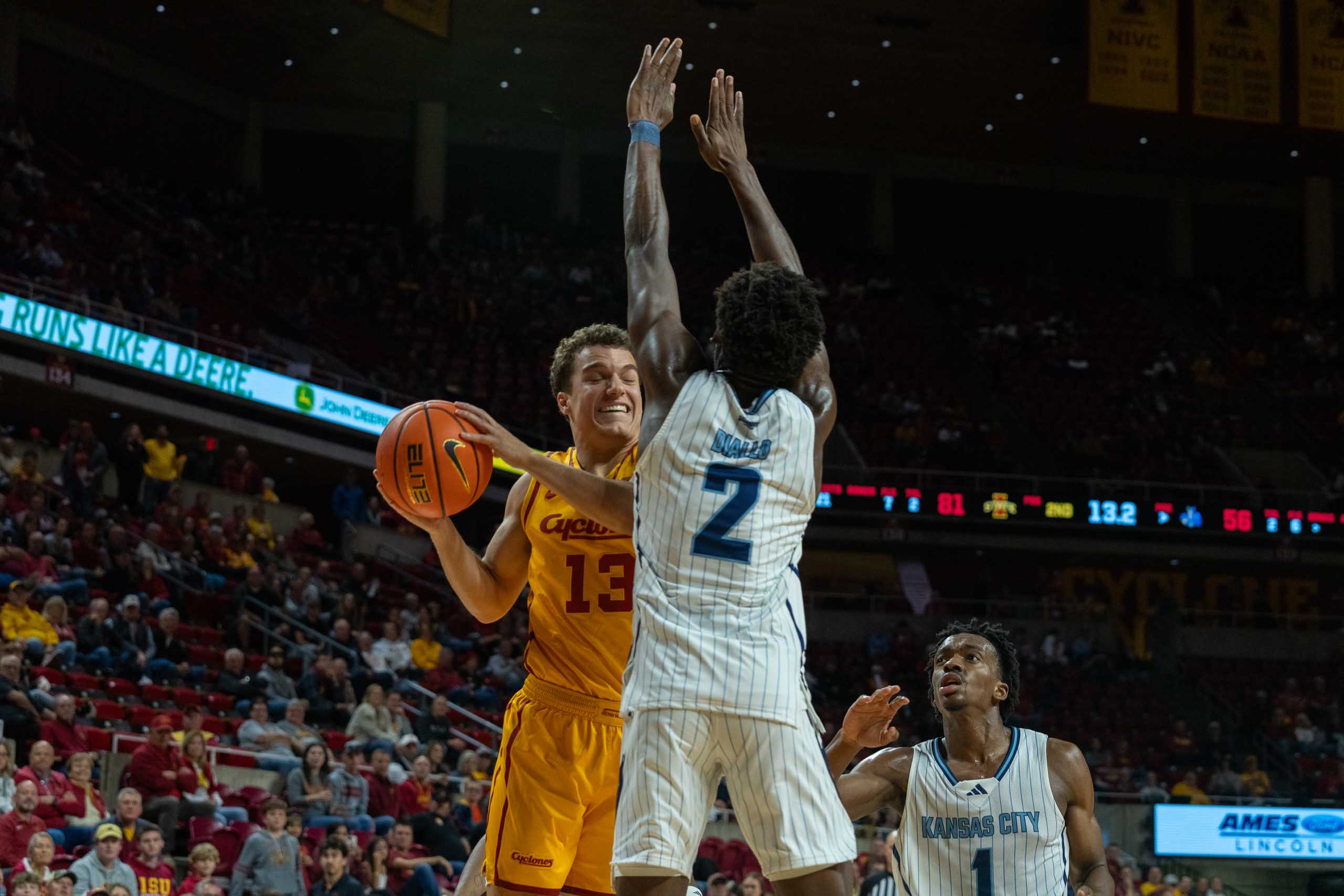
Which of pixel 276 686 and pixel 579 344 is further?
pixel 276 686

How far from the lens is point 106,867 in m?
9.26

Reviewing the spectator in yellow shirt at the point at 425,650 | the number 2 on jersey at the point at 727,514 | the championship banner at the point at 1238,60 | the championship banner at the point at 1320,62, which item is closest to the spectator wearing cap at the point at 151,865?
the number 2 on jersey at the point at 727,514

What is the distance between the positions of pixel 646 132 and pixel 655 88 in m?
0.20

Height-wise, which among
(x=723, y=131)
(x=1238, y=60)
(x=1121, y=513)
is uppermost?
(x=1238, y=60)

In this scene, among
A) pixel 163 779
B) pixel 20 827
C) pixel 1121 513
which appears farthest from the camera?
pixel 1121 513

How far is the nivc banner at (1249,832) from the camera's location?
19109 millimetres

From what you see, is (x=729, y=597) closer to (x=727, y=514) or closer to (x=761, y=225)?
(x=727, y=514)

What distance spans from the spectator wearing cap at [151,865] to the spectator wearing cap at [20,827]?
1.71 ft

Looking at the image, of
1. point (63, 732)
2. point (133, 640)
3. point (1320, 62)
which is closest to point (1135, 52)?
point (1320, 62)

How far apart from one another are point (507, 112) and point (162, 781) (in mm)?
21709

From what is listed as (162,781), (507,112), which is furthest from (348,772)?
(507,112)

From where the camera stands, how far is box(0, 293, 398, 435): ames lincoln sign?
61.9 ft

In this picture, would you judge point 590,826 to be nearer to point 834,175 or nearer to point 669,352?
point 669,352

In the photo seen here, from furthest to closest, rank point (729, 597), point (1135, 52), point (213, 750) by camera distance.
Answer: point (1135, 52) → point (213, 750) → point (729, 597)
